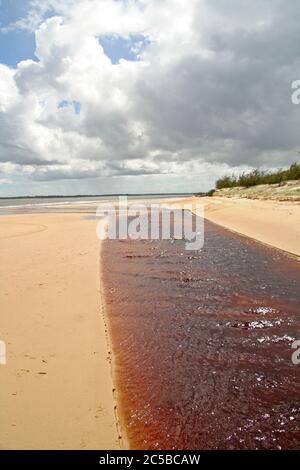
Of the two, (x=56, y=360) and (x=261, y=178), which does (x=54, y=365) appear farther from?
(x=261, y=178)

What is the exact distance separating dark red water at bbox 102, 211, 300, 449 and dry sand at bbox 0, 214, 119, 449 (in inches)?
8.7

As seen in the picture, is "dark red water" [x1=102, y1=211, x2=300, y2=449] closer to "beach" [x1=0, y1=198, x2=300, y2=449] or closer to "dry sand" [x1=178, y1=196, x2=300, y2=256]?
"beach" [x1=0, y1=198, x2=300, y2=449]

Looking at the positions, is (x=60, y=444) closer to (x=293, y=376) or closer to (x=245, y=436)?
(x=245, y=436)

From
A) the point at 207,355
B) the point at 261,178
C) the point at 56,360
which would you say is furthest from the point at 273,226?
the point at 261,178

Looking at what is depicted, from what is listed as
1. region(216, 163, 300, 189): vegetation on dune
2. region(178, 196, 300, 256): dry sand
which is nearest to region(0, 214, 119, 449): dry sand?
region(178, 196, 300, 256): dry sand

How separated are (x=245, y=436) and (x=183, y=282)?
4.73 metres

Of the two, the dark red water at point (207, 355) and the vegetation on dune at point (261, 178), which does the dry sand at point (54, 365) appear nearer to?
the dark red water at point (207, 355)

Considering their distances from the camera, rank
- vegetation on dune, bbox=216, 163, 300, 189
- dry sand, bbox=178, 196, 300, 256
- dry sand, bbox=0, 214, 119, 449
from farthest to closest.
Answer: vegetation on dune, bbox=216, 163, 300, 189
dry sand, bbox=178, 196, 300, 256
dry sand, bbox=0, 214, 119, 449

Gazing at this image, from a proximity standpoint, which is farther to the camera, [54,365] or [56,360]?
[56,360]

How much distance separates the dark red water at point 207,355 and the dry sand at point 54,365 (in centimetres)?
22

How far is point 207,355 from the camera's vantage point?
412 cm

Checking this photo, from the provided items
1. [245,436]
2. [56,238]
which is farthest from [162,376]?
[56,238]

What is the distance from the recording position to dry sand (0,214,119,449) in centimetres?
280

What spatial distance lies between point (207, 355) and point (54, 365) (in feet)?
5.41
